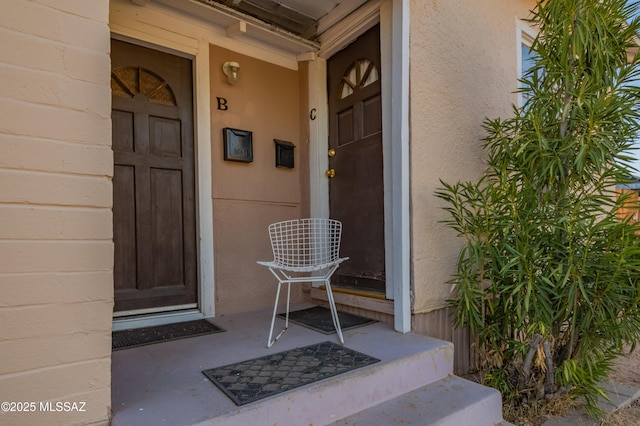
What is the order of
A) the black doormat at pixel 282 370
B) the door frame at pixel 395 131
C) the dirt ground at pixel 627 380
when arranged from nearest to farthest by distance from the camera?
the black doormat at pixel 282 370, the dirt ground at pixel 627 380, the door frame at pixel 395 131

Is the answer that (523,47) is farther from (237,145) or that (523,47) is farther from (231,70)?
(237,145)

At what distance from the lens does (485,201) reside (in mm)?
2107

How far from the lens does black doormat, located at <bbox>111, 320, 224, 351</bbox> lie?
7.07 feet

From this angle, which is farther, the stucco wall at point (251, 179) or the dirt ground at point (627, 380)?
the stucco wall at point (251, 179)

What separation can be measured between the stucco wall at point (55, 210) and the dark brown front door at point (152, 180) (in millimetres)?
1320

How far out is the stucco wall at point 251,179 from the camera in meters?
2.87

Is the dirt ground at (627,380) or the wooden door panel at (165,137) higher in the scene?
the wooden door panel at (165,137)

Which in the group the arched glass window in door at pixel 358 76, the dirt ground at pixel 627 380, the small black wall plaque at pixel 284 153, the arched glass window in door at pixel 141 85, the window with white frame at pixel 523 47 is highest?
the window with white frame at pixel 523 47

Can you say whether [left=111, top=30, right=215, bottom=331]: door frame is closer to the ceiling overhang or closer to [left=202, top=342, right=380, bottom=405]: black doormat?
the ceiling overhang

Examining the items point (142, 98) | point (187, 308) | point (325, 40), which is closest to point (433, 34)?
point (325, 40)

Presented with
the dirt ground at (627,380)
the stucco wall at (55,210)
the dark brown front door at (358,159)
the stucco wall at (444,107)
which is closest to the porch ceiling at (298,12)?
the dark brown front door at (358,159)

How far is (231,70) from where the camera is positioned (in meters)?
2.89

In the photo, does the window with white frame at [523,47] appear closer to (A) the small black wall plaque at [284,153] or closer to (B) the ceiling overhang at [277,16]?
(B) the ceiling overhang at [277,16]

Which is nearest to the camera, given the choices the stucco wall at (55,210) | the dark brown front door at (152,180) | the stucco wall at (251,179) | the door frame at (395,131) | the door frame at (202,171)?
the stucco wall at (55,210)
